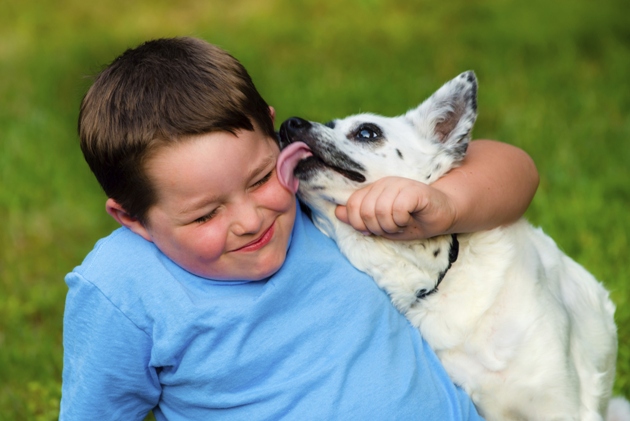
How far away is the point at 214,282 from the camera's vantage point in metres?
2.41

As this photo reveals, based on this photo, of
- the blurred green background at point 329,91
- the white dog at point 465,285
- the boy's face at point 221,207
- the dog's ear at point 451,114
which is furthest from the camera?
the blurred green background at point 329,91

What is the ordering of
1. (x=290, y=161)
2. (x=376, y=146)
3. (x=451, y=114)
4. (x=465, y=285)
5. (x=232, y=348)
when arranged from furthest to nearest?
(x=451, y=114) < (x=376, y=146) < (x=465, y=285) < (x=290, y=161) < (x=232, y=348)

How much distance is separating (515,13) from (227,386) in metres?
5.93

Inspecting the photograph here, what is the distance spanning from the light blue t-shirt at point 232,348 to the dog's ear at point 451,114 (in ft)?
Answer: 2.05

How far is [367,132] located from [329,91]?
343 cm

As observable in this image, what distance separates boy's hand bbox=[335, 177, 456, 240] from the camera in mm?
2264

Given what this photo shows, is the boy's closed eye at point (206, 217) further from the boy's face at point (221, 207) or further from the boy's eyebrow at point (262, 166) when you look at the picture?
the boy's eyebrow at point (262, 166)

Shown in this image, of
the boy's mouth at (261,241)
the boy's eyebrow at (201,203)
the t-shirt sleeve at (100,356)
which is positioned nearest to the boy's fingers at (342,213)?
the boy's mouth at (261,241)

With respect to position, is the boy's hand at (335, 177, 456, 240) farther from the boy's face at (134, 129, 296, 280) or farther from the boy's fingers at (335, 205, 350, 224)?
the boy's face at (134, 129, 296, 280)

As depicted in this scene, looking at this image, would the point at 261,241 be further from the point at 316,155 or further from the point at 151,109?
the point at 151,109

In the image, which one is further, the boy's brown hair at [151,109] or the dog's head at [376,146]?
the dog's head at [376,146]

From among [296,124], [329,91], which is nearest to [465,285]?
[296,124]

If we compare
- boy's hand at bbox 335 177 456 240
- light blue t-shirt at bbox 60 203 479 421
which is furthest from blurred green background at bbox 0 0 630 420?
boy's hand at bbox 335 177 456 240

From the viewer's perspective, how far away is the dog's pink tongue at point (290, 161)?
7.82ft
